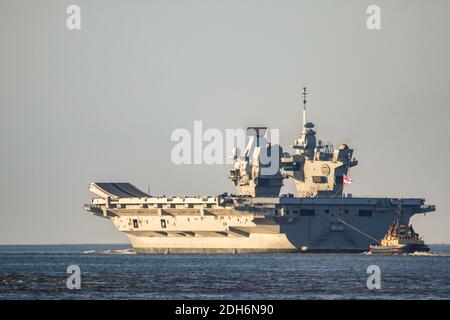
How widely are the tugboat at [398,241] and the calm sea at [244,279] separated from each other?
1922 mm

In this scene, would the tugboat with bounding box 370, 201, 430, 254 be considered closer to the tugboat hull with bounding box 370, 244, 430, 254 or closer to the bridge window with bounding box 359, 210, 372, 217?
the tugboat hull with bounding box 370, 244, 430, 254

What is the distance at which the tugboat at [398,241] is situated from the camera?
109 m

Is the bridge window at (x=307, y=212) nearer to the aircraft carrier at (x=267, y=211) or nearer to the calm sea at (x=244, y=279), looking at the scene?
the aircraft carrier at (x=267, y=211)

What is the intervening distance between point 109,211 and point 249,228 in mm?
14828

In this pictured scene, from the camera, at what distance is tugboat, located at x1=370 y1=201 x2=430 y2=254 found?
356 ft

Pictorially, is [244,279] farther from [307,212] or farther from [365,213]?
[365,213]

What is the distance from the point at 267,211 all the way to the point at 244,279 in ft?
118

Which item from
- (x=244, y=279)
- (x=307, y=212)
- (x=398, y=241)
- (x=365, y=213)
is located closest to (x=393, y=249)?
(x=398, y=241)

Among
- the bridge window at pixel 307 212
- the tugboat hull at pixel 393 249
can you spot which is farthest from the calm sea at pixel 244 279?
the bridge window at pixel 307 212

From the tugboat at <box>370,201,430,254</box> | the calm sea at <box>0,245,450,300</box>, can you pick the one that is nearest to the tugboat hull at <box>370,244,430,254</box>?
the tugboat at <box>370,201,430,254</box>

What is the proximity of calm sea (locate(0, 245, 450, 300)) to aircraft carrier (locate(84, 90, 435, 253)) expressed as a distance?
440cm

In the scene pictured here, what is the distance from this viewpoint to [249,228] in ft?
375
